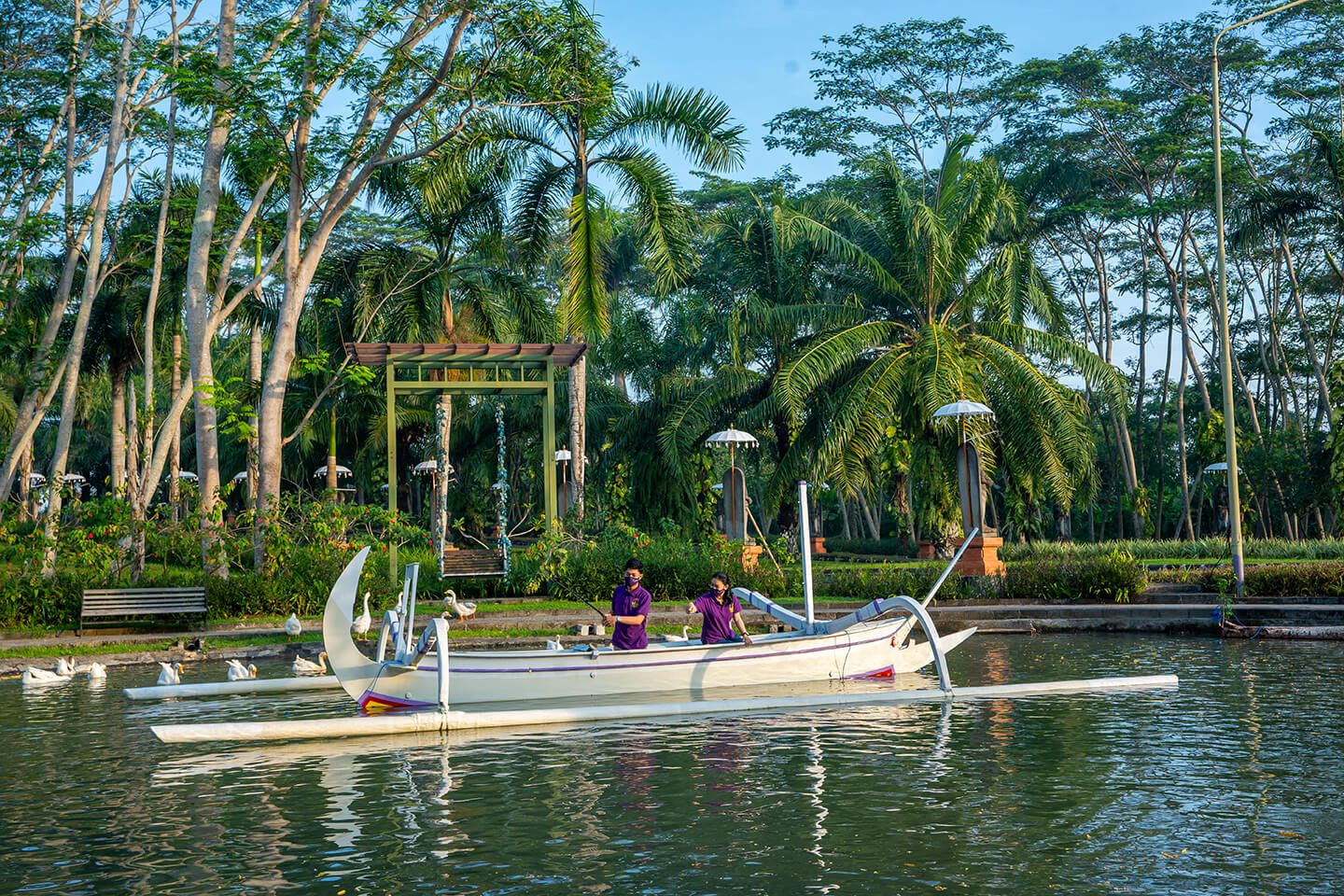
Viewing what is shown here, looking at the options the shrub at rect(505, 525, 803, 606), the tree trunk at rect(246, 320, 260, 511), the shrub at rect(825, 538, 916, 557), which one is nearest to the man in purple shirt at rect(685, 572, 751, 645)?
the shrub at rect(505, 525, 803, 606)

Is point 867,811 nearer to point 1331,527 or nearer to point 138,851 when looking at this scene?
point 138,851

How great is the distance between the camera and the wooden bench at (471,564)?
82.5 ft

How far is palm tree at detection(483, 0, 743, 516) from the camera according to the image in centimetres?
2489

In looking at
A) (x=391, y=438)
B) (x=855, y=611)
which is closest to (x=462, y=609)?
(x=855, y=611)

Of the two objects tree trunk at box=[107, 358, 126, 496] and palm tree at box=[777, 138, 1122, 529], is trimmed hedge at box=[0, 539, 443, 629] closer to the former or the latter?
tree trunk at box=[107, 358, 126, 496]

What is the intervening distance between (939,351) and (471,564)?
12.1 meters

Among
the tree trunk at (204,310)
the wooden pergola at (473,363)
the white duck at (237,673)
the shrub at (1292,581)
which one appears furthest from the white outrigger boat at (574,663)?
the wooden pergola at (473,363)

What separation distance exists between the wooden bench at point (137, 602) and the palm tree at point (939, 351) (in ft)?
45.5

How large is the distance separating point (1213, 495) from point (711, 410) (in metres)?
22.4

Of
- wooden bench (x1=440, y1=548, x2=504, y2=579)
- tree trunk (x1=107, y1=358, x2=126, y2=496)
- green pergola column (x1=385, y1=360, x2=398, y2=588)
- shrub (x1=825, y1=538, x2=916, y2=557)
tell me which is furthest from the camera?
shrub (x1=825, y1=538, x2=916, y2=557)

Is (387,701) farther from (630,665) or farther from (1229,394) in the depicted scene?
(1229,394)

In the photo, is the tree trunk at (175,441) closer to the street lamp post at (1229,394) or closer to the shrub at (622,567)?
the shrub at (622,567)

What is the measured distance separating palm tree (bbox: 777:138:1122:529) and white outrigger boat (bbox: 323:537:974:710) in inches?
513

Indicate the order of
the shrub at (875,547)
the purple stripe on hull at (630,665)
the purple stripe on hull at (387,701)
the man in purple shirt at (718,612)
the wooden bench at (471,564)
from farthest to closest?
the shrub at (875,547) < the wooden bench at (471,564) < the man in purple shirt at (718,612) < the purple stripe on hull at (630,665) < the purple stripe on hull at (387,701)
